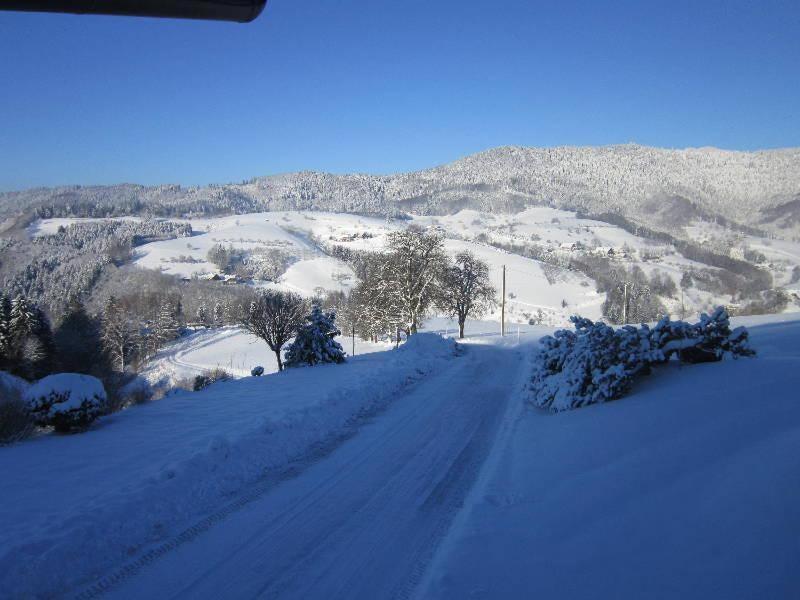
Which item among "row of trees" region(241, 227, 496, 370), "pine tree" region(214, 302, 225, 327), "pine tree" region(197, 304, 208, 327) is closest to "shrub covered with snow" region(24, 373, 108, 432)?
"row of trees" region(241, 227, 496, 370)

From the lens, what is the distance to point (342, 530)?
16.4ft

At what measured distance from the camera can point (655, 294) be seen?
2520 inches

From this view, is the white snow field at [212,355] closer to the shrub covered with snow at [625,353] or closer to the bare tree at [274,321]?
the bare tree at [274,321]

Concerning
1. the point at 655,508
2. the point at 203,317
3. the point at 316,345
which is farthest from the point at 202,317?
the point at 655,508

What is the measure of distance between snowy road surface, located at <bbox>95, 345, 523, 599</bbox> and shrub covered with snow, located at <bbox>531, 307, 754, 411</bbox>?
100 inches

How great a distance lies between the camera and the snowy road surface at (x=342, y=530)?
4.04 m

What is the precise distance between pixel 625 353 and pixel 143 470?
9344 mm

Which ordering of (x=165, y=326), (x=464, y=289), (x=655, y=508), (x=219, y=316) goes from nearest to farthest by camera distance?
(x=655, y=508), (x=464, y=289), (x=165, y=326), (x=219, y=316)

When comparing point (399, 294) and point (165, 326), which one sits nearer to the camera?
point (399, 294)

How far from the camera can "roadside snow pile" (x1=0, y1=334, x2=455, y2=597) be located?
175 inches

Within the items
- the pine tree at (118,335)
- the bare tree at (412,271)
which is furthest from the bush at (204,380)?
the pine tree at (118,335)

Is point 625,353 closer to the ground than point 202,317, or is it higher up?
higher up

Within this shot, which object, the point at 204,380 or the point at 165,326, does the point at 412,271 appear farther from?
the point at 165,326

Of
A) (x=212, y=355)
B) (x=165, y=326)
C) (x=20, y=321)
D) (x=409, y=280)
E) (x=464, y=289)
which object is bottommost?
(x=212, y=355)
